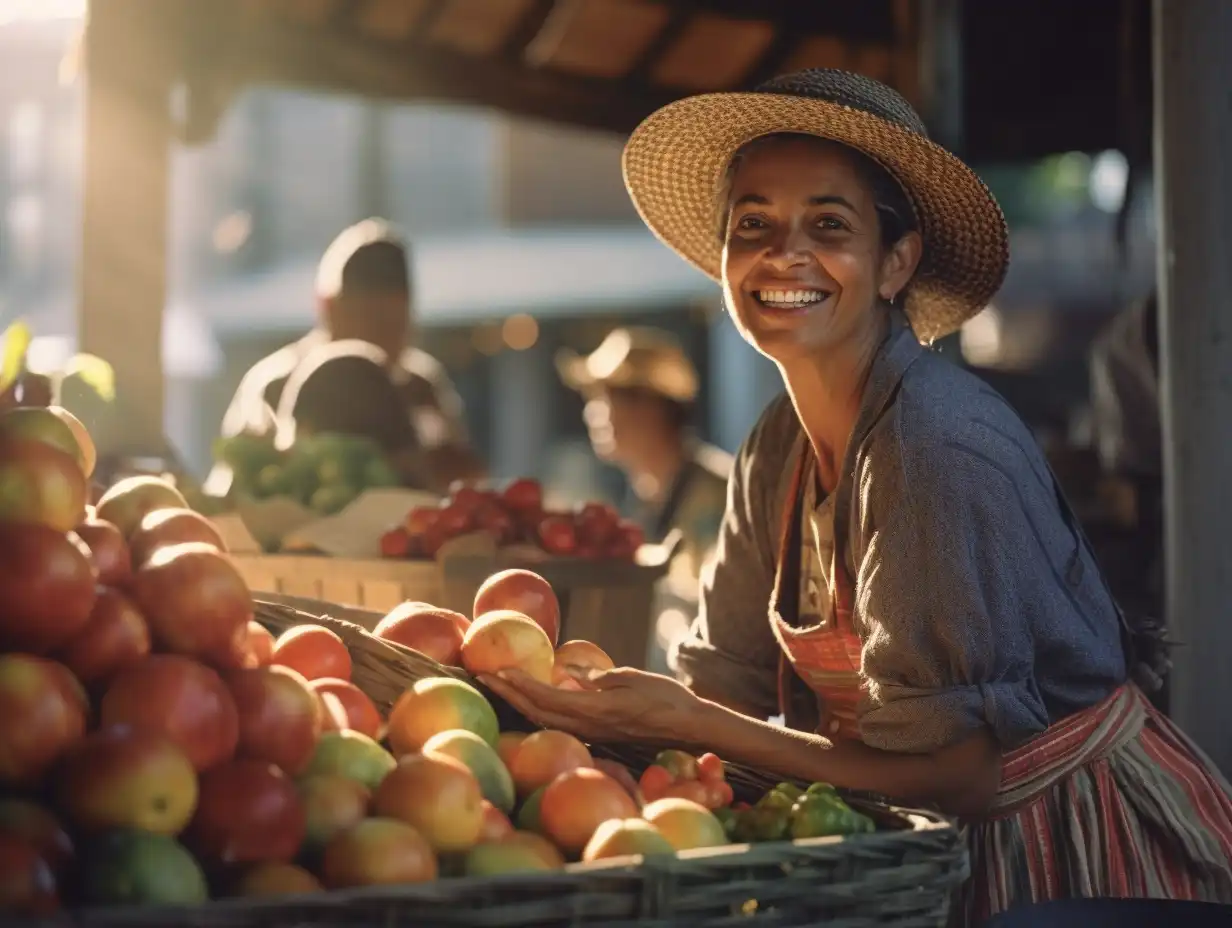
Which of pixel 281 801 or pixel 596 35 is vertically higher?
pixel 596 35

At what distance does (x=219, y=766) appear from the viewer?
1.66 meters

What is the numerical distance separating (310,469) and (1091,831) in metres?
2.83

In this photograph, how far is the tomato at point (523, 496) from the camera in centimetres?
408

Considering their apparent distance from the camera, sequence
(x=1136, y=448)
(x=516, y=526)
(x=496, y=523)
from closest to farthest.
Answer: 1. (x=496, y=523)
2. (x=516, y=526)
3. (x=1136, y=448)

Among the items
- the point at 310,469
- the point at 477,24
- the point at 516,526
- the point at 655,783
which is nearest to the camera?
the point at 655,783

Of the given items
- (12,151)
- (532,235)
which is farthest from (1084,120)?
(12,151)

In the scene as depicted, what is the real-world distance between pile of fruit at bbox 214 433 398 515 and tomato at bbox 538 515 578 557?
755 millimetres

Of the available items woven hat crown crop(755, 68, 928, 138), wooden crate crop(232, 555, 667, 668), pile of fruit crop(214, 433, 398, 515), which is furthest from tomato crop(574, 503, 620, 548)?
woven hat crown crop(755, 68, 928, 138)

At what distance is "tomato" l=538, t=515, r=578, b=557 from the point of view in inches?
153

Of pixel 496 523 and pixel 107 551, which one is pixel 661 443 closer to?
pixel 496 523

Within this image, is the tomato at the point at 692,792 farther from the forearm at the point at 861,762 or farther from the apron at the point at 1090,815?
the apron at the point at 1090,815

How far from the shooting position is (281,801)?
1.60m

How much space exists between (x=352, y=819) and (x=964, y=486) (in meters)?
1.08

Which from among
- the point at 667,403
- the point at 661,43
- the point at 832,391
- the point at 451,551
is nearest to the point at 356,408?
the point at 451,551
